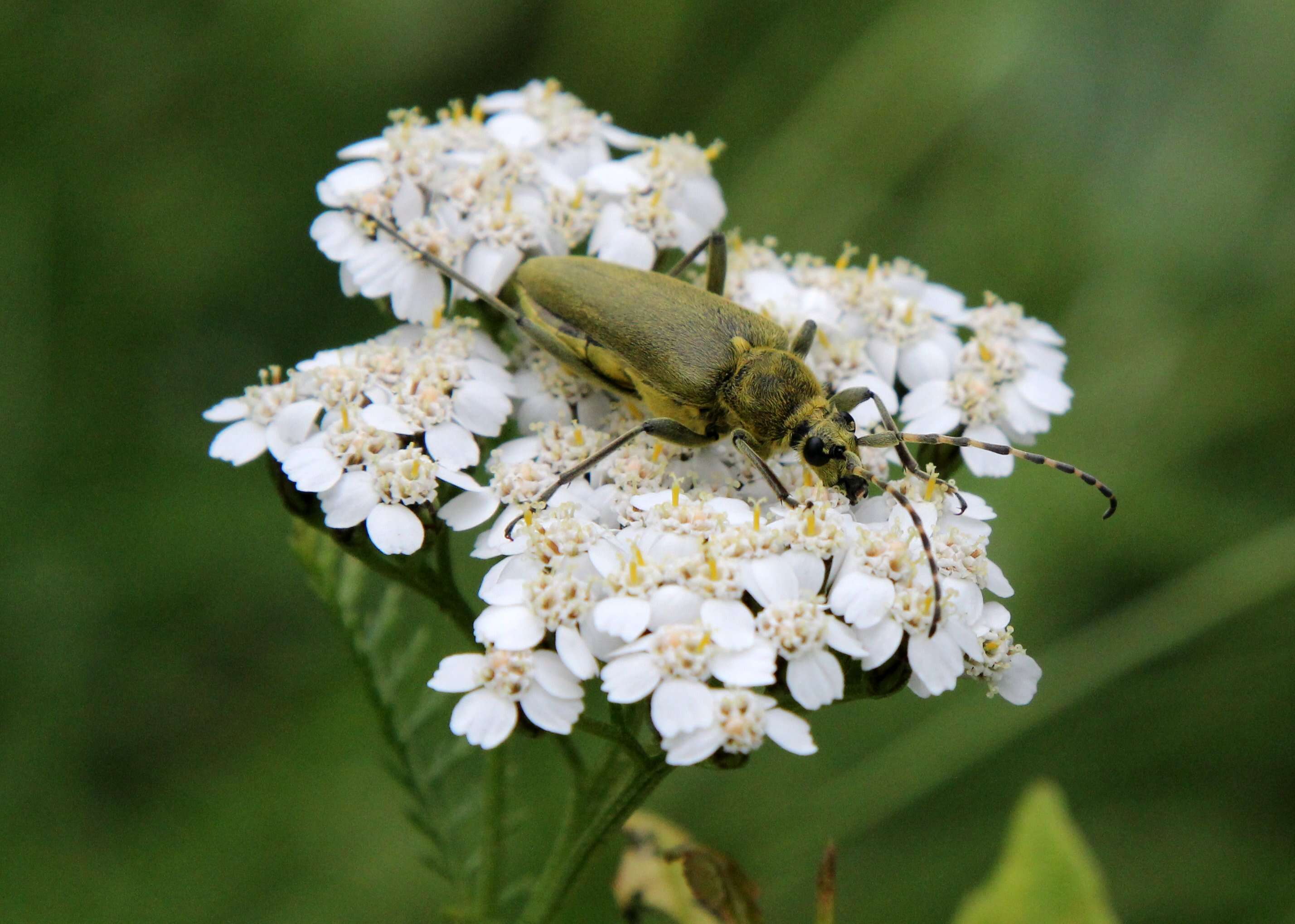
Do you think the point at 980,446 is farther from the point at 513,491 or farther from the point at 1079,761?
the point at 1079,761

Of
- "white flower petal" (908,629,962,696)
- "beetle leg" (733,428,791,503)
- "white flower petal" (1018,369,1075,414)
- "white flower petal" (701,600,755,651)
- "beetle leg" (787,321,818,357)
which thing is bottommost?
"white flower petal" (701,600,755,651)

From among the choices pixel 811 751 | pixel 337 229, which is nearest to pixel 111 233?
pixel 337 229

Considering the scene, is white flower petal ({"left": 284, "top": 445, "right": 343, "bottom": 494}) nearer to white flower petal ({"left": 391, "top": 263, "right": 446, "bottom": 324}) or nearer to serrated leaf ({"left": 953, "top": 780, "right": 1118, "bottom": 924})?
white flower petal ({"left": 391, "top": 263, "right": 446, "bottom": 324})

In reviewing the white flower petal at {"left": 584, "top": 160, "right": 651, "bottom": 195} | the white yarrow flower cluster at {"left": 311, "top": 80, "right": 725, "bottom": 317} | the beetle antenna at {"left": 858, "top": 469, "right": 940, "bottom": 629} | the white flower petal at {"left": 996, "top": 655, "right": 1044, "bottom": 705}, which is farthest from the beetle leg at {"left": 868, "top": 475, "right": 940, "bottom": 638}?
the white flower petal at {"left": 584, "top": 160, "right": 651, "bottom": 195}

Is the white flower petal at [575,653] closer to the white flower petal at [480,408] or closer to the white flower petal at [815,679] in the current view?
the white flower petal at [815,679]

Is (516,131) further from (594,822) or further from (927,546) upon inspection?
(594,822)
